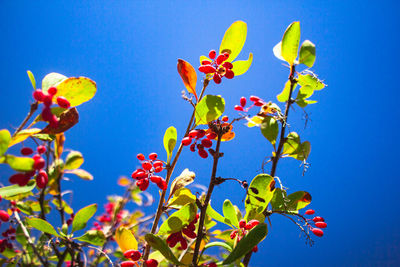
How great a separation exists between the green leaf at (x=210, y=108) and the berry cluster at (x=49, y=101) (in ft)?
0.88

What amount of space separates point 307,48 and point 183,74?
0.37 meters

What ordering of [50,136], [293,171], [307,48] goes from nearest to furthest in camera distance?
[50,136]
[307,48]
[293,171]

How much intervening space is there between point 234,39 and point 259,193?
1.28ft

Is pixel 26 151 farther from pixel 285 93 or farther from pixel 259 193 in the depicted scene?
pixel 285 93

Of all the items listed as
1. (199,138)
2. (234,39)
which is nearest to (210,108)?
(199,138)

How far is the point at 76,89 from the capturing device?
1.71 ft

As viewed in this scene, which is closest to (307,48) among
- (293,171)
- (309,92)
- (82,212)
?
(309,92)

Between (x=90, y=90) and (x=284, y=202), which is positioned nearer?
(x=90, y=90)

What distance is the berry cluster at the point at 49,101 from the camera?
441 millimetres

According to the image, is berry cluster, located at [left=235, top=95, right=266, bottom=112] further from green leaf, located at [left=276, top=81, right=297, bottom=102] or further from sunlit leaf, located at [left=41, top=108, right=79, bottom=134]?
sunlit leaf, located at [left=41, top=108, right=79, bottom=134]

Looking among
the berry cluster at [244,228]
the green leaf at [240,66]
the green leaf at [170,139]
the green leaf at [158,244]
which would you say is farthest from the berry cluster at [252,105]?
the green leaf at [158,244]

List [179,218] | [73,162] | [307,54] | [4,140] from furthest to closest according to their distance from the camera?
[73,162]
[307,54]
[179,218]
[4,140]

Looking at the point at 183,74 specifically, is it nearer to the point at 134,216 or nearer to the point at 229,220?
the point at 229,220

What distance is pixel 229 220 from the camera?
0.65m
